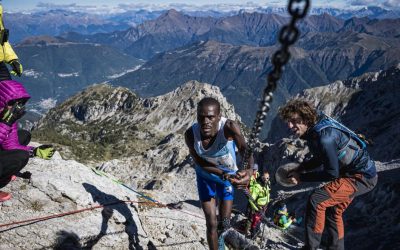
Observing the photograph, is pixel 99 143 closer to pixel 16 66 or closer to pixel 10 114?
pixel 16 66

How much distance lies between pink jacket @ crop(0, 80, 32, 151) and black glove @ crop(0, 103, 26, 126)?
0.48 ft


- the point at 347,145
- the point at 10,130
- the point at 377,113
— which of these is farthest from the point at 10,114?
the point at 377,113

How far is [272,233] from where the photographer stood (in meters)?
19.6

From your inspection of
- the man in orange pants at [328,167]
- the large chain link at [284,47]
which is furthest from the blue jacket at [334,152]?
the large chain link at [284,47]

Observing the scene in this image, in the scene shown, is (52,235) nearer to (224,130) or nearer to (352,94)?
(224,130)

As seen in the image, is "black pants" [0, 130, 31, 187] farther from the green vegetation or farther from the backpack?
the green vegetation

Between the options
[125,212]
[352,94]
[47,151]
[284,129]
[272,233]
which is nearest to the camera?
[125,212]

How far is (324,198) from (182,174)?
74.2 m

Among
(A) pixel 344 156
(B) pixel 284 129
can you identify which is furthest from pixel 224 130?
(B) pixel 284 129

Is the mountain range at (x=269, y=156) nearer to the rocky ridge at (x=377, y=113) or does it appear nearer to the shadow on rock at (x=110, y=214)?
the rocky ridge at (x=377, y=113)

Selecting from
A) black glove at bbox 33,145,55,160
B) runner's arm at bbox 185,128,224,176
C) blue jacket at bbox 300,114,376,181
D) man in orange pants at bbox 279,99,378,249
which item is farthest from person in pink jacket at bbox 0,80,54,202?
blue jacket at bbox 300,114,376,181

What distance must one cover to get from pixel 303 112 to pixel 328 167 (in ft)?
4.59

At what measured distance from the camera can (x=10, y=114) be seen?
10508 millimetres

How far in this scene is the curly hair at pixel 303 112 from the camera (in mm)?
8367
